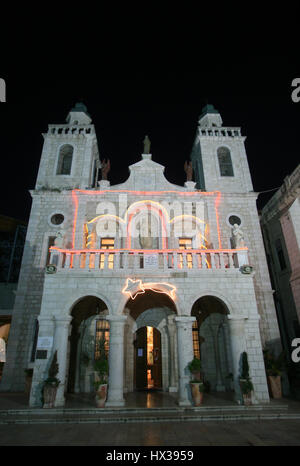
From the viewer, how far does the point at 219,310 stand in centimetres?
1511

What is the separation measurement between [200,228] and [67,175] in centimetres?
1110

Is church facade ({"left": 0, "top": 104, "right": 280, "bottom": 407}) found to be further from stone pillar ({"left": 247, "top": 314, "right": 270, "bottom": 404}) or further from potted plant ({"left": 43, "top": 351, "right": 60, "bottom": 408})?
potted plant ({"left": 43, "top": 351, "right": 60, "bottom": 408})

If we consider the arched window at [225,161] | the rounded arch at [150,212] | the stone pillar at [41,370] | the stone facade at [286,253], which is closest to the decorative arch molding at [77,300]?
the stone pillar at [41,370]

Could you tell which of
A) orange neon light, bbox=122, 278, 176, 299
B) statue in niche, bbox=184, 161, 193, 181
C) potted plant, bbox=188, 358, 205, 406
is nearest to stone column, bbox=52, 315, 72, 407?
orange neon light, bbox=122, 278, 176, 299

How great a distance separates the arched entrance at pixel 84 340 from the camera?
551 inches

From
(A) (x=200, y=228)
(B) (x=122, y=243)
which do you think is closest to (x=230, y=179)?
(A) (x=200, y=228)

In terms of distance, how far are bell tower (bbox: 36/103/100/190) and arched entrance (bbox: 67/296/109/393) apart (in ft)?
30.2

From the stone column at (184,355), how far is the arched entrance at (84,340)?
5528mm

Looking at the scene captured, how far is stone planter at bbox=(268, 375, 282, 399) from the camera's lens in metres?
12.2

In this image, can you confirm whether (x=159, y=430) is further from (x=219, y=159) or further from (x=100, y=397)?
(x=219, y=159)

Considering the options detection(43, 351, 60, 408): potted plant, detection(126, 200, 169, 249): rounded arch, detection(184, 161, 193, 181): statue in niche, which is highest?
detection(184, 161, 193, 181): statue in niche

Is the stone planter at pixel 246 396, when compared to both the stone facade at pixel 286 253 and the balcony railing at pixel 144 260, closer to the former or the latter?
the balcony railing at pixel 144 260

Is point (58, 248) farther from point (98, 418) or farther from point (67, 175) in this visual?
point (67, 175)

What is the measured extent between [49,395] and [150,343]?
683cm
